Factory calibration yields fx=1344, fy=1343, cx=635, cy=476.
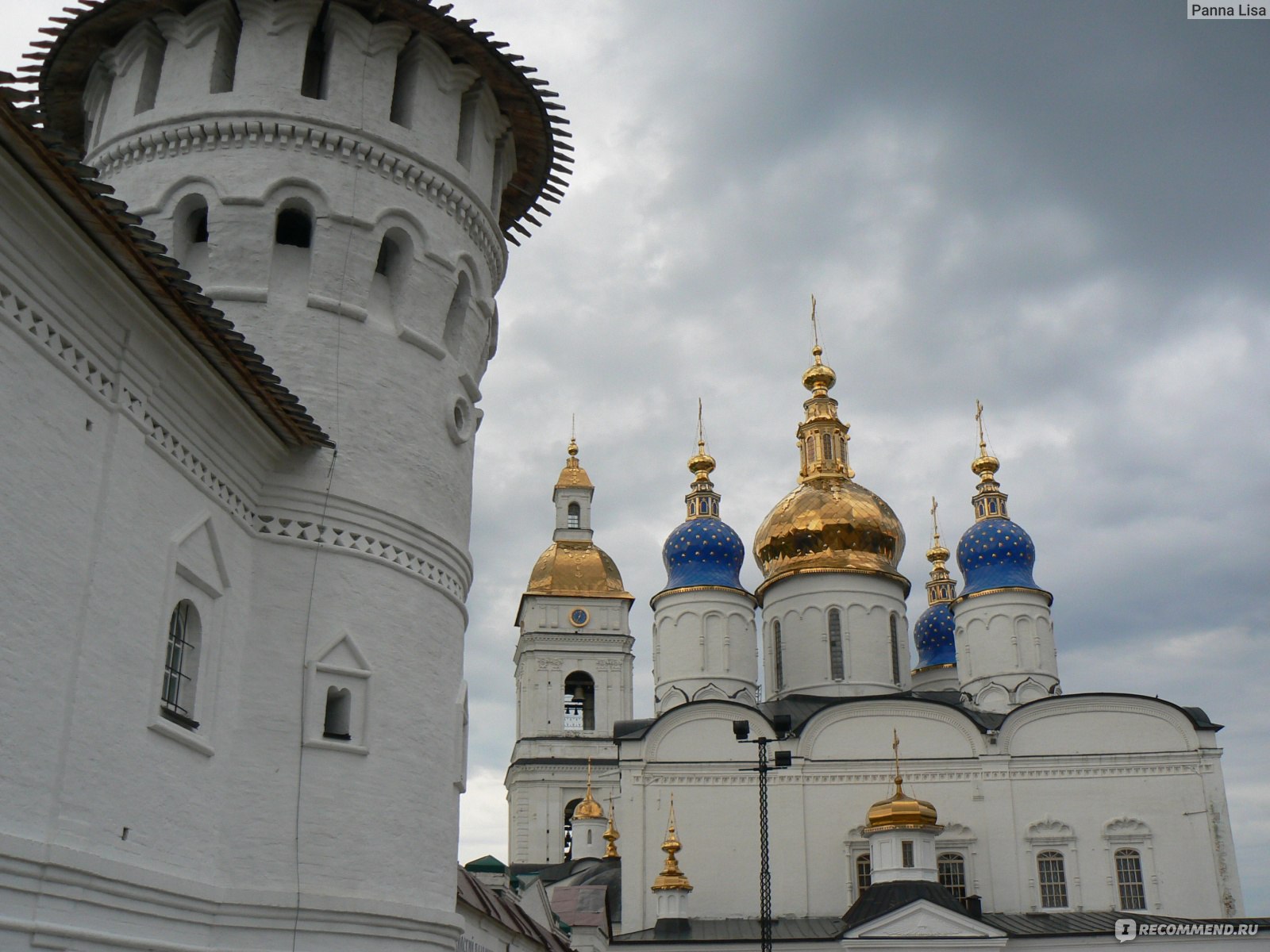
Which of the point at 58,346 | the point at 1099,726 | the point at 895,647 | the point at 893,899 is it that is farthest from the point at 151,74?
the point at 895,647

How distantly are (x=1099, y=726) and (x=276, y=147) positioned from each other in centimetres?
2336

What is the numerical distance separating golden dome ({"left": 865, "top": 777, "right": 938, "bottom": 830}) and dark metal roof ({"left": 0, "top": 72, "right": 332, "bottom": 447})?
63.6 feet

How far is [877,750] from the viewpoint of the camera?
95.3 ft

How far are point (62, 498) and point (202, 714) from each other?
2187 mm

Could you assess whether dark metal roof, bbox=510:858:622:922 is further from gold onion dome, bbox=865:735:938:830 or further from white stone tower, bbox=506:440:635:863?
gold onion dome, bbox=865:735:938:830

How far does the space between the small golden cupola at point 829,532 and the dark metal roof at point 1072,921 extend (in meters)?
9.61

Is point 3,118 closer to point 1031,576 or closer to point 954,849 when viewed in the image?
point 954,849

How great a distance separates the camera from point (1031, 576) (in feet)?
115

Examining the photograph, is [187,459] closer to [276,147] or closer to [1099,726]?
[276,147]

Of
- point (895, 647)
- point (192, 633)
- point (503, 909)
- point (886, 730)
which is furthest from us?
point (895, 647)

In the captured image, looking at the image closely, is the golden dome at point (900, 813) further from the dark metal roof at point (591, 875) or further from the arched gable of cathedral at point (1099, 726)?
the dark metal roof at point (591, 875)

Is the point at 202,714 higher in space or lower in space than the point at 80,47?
lower

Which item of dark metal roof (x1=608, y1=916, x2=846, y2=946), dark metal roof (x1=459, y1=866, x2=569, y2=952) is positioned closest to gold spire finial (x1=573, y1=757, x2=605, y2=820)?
dark metal roof (x1=608, y1=916, x2=846, y2=946)

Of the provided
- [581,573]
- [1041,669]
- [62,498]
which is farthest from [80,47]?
[581,573]
